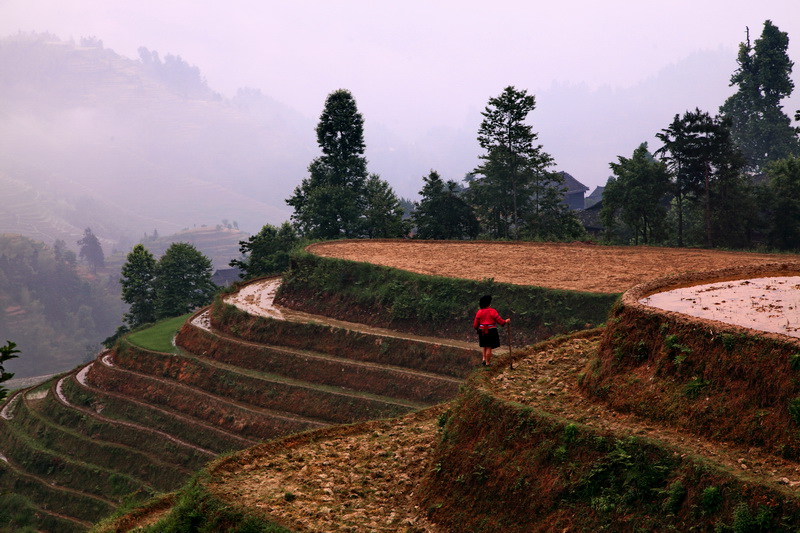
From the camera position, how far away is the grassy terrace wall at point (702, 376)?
939cm

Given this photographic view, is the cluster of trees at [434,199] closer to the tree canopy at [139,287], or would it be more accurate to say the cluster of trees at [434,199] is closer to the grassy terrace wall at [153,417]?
the tree canopy at [139,287]

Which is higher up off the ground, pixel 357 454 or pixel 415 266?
pixel 415 266

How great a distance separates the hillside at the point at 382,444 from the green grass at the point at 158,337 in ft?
6.46

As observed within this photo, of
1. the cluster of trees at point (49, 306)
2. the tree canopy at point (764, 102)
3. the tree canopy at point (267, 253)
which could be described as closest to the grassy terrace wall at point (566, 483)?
the tree canopy at point (267, 253)

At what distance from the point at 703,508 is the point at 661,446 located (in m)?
1.02

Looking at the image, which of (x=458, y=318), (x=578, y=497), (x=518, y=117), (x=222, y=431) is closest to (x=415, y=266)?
(x=458, y=318)

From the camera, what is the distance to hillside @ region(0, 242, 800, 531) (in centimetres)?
948

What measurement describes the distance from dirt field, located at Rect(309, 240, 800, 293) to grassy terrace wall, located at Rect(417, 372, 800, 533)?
15166 mm

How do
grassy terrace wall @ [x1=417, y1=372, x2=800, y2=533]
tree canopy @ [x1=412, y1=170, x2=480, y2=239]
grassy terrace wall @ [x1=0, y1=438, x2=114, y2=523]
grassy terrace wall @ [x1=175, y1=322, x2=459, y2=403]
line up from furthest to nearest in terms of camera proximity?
tree canopy @ [x1=412, y1=170, x2=480, y2=239]
grassy terrace wall @ [x1=0, y1=438, x2=114, y2=523]
grassy terrace wall @ [x1=175, y1=322, x2=459, y2=403]
grassy terrace wall @ [x1=417, y1=372, x2=800, y2=533]

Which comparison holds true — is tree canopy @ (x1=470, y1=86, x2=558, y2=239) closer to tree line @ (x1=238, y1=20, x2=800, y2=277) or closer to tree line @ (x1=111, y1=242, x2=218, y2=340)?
tree line @ (x1=238, y1=20, x2=800, y2=277)

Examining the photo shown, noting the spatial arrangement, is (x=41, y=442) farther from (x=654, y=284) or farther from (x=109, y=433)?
(x=654, y=284)

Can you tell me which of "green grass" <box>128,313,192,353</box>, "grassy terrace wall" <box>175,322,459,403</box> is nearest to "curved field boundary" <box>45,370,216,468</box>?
"green grass" <box>128,313,192,353</box>

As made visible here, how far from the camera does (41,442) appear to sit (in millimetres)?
32344

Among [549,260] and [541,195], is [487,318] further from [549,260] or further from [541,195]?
[541,195]
